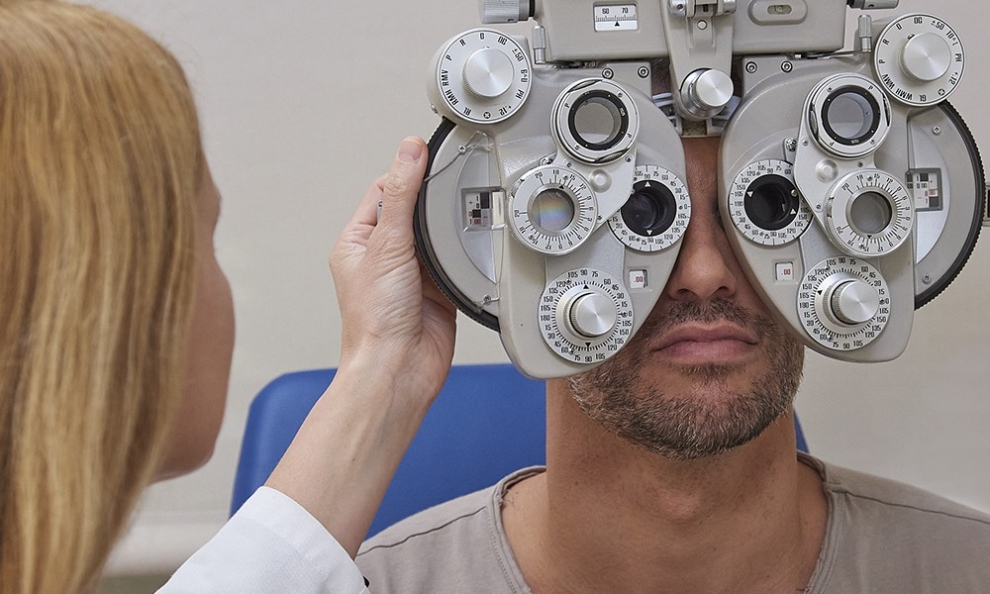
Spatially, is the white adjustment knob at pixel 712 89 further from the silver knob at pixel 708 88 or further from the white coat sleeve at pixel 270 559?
the white coat sleeve at pixel 270 559

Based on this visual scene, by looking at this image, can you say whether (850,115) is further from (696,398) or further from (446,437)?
(446,437)

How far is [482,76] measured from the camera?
812 mm

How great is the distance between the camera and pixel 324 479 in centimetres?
88

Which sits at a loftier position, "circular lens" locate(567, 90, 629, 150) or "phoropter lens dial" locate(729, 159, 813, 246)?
"circular lens" locate(567, 90, 629, 150)

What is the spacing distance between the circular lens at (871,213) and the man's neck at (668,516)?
23 centimetres

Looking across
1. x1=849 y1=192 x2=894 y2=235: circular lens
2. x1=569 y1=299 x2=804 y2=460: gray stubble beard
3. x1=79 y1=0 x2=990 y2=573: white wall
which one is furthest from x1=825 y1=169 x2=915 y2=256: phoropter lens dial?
x1=79 y1=0 x2=990 y2=573: white wall

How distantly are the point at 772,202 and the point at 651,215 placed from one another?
0.10 metres

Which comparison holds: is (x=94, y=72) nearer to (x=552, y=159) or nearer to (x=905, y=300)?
(x=552, y=159)

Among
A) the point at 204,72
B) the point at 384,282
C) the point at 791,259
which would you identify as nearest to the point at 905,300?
the point at 791,259

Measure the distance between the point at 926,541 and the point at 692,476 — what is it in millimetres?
257

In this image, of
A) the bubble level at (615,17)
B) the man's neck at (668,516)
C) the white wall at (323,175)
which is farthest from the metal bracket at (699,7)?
the white wall at (323,175)

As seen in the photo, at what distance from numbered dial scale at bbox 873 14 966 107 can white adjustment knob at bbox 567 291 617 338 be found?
270mm

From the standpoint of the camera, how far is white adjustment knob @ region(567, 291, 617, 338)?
0.82 meters

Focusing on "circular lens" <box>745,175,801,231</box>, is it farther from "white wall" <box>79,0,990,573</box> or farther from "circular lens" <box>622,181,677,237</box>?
"white wall" <box>79,0,990,573</box>
